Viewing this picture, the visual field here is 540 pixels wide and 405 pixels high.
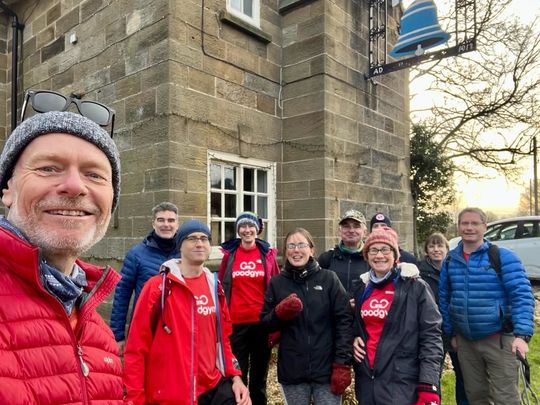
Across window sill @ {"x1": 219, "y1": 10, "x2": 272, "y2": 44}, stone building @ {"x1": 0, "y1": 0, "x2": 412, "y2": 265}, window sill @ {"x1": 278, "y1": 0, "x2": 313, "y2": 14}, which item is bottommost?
stone building @ {"x1": 0, "y1": 0, "x2": 412, "y2": 265}

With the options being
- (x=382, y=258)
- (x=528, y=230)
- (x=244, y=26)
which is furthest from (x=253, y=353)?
(x=528, y=230)

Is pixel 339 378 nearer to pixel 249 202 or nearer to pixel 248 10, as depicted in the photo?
pixel 249 202

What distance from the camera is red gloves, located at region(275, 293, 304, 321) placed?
2.71 metres

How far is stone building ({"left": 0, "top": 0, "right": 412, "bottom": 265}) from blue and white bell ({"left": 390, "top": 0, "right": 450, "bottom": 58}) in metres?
0.81

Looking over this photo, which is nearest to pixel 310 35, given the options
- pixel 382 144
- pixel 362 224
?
pixel 382 144

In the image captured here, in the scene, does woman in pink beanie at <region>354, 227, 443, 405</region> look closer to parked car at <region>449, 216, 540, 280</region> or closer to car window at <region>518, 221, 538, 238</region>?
parked car at <region>449, 216, 540, 280</region>

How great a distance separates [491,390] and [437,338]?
4.50 ft

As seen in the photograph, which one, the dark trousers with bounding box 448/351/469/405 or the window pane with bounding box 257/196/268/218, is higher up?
the window pane with bounding box 257/196/268/218

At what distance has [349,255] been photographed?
3.71 metres

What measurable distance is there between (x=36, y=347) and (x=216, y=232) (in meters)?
4.36

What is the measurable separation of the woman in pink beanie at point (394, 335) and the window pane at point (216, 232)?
285cm

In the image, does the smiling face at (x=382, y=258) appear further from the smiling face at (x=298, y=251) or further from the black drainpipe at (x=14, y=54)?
the black drainpipe at (x=14, y=54)

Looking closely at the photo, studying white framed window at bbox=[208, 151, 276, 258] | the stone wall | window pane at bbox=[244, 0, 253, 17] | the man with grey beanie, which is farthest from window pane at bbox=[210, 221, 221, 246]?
the man with grey beanie

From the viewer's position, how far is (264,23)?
19.9 ft
